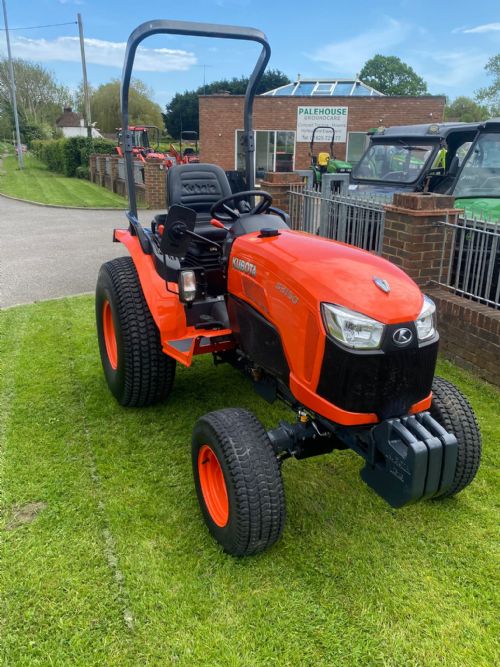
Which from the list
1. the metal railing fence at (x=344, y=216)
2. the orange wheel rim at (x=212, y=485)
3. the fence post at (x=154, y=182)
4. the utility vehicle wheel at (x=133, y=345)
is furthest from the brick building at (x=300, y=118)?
the orange wheel rim at (x=212, y=485)

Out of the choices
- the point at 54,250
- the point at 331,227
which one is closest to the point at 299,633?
the point at 331,227

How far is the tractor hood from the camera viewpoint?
2158 millimetres

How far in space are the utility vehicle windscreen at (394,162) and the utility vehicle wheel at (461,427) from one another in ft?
15.8

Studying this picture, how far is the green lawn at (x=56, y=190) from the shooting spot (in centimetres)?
1656

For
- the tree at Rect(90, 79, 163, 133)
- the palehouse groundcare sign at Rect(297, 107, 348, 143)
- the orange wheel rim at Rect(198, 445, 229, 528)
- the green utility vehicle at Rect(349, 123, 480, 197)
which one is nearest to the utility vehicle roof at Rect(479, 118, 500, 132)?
the green utility vehicle at Rect(349, 123, 480, 197)

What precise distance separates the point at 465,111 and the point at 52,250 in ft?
201

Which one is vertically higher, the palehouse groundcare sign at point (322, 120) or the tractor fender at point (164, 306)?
the palehouse groundcare sign at point (322, 120)

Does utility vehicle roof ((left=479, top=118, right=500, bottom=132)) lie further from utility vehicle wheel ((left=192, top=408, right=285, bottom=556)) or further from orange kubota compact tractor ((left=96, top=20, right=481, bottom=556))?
utility vehicle wheel ((left=192, top=408, right=285, bottom=556))

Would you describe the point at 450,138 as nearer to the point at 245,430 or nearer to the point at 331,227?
the point at 331,227

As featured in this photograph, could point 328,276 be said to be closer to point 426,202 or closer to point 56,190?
point 426,202

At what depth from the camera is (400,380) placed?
218cm

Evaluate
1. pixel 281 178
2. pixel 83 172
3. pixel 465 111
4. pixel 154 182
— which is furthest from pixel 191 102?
pixel 281 178

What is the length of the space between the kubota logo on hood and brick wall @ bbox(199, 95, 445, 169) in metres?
22.0

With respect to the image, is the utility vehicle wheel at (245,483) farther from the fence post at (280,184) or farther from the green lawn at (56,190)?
the green lawn at (56,190)
